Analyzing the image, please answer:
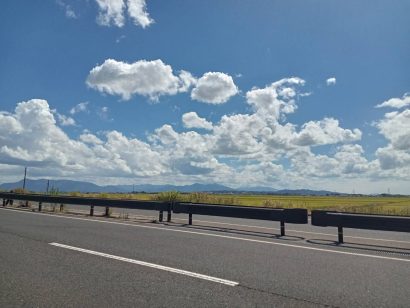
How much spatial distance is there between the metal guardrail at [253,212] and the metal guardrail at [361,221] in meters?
0.64

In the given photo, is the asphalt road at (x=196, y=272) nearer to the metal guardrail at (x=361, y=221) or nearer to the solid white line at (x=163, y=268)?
the solid white line at (x=163, y=268)

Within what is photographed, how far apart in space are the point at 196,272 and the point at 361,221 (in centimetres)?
633

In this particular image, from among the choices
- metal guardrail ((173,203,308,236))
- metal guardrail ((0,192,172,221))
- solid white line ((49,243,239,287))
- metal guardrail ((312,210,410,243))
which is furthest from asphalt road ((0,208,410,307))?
metal guardrail ((0,192,172,221))

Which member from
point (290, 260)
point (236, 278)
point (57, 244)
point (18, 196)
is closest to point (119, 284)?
point (236, 278)

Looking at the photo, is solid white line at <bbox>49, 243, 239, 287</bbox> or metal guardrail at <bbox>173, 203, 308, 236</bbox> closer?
solid white line at <bbox>49, 243, 239, 287</bbox>

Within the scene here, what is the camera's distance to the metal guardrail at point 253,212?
41.9 ft

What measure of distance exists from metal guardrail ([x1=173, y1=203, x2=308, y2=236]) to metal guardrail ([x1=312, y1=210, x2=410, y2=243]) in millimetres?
638

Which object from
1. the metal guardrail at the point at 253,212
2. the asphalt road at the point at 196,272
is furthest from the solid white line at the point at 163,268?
the metal guardrail at the point at 253,212

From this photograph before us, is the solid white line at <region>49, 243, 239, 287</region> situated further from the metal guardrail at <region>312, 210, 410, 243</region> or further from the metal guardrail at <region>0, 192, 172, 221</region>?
the metal guardrail at <region>0, 192, 172, 221</region>

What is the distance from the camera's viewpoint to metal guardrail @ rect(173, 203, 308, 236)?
1276 cm

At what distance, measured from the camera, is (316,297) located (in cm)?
548

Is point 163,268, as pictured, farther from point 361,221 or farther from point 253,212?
point 253,212

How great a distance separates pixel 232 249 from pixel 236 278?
2.87m

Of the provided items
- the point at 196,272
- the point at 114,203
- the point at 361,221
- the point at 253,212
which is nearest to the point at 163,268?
the point at 196,272
